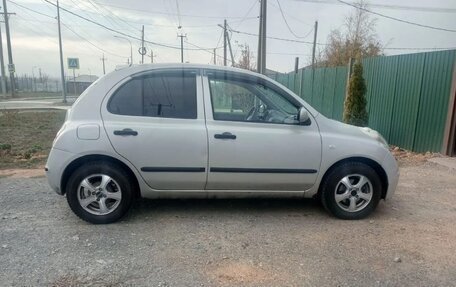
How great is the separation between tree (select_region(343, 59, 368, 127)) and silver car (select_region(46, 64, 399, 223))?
558 cm

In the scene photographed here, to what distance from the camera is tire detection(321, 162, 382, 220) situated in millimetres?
3926

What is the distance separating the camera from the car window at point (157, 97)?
148 inches

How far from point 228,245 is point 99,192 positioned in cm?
146

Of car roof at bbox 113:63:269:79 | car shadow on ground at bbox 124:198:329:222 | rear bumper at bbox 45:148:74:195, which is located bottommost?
car shadow on ground at bbox 124:198:329:222

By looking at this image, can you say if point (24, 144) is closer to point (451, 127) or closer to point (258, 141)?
point (258, 141)

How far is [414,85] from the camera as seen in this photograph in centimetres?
793

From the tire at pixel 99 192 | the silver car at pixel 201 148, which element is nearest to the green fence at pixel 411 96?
the silver car at pixel 201 148

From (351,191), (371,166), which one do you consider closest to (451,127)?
(371,166)

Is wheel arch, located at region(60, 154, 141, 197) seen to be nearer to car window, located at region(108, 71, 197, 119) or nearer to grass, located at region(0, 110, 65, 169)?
car window, located at region(108, 71, 197, 119)

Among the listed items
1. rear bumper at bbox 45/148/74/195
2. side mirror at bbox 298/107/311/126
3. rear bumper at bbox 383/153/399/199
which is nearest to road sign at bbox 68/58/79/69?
rear bumper at bbox 45/148/74/195

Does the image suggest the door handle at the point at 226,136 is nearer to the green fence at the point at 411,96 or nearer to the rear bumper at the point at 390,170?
the rear bumper at the point at 390,170

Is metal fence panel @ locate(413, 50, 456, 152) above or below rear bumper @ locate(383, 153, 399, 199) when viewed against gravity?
above

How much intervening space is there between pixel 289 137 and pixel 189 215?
143 cm

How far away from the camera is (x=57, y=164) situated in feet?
11.9
